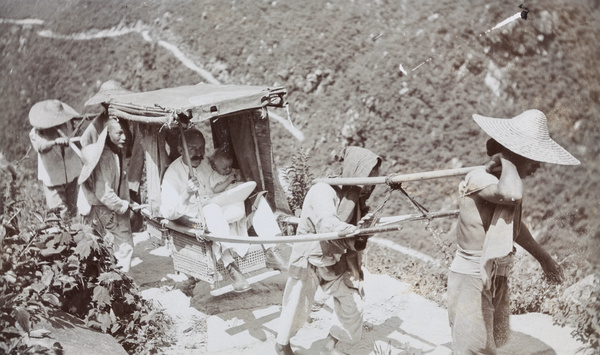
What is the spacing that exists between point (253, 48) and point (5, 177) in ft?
5.33

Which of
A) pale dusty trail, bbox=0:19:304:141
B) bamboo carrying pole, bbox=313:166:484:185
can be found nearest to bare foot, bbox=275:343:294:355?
bamboo carrying pole, bbox=313:166:484:185

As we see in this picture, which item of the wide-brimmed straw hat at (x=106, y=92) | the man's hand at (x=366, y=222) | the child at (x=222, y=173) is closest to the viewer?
the man's hand at (x=366, y=222)

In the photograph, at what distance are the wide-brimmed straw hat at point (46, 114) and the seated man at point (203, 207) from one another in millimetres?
764

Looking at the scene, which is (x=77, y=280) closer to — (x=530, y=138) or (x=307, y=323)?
(x=307, y=323)

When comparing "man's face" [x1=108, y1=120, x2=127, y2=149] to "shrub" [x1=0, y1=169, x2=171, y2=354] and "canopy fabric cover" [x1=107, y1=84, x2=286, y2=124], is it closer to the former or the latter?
"canopy fabric cover" [x1=107, y1=84, x2=286, y2=124]

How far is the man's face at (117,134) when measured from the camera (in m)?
3.92

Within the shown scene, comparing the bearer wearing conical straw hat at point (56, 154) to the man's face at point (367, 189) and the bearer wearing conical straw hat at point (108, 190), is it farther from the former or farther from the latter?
the man's face at point (367, 189)

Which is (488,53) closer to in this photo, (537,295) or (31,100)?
(537,295)

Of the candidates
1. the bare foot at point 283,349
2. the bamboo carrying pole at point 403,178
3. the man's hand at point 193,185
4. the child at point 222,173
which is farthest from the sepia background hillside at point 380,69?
the bare foot at point 283,349

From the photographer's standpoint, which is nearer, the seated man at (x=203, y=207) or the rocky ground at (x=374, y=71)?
the rocky ground at (x=374, y=71)

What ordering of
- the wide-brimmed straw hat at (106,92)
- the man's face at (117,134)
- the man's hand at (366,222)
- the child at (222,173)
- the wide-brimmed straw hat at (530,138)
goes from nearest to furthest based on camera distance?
the wide-brimmed straw hat at (530,138), the man's hand at (366,222), the wide-brimmed straw hat at (106,92), the man's face at (117,134), the child at (222,173)

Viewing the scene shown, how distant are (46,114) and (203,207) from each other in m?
1.05

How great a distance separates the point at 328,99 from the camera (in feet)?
13.6

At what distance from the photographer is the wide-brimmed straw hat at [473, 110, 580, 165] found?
106 inches
